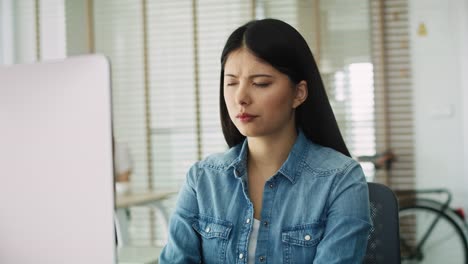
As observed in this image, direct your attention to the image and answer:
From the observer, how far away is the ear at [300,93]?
132 centimetres

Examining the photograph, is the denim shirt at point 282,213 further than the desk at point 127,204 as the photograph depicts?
No

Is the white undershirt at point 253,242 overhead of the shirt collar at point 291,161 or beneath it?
beneath

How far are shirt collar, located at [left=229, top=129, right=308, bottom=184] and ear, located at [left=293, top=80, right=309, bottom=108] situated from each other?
0.08 metres

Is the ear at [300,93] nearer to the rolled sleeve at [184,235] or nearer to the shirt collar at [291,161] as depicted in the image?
the shirt collar at [291,161]

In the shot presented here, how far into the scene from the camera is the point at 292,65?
1.28 meters

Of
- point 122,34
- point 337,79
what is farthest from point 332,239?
point 122,34

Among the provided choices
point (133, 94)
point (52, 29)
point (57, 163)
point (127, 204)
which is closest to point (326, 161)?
point (57, 163)

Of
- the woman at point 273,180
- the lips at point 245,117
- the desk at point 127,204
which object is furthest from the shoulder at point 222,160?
the desk at point 127,204

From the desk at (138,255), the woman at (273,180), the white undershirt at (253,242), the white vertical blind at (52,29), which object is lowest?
the desk at (138,255)

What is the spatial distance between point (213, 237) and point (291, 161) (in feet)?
0.82

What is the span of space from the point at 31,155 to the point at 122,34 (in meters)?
3.66

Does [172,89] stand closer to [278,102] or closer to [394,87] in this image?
[394,87]

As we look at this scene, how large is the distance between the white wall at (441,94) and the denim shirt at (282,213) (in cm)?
243

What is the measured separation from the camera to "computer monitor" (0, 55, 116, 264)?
1.99ft
